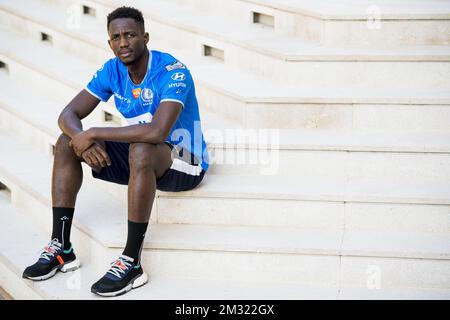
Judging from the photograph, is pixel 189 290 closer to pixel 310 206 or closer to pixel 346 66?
pixel 310 206

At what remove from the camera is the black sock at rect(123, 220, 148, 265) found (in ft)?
13.7

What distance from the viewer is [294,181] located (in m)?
4.71

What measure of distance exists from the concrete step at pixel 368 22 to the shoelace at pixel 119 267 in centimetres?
200

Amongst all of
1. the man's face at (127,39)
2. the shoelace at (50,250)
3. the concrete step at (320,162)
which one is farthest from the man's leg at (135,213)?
the concrete step at (320,162)

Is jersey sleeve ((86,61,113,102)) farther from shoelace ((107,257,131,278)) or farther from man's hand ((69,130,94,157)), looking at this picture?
shoelace ((107,257,131,278))

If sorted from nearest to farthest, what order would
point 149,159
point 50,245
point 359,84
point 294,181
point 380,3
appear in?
point 149,159
point 50,245
point 294,181
point 359,84
point 380,3

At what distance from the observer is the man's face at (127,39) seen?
4344mm

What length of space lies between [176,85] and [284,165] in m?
0.84

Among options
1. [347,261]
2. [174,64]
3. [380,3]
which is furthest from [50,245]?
[380,3]

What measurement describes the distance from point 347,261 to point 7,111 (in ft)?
8.98

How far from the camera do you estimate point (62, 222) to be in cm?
439

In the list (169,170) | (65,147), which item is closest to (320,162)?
(169,170)

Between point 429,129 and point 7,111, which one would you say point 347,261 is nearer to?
point 429,129

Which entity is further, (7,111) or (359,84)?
(7,111)
